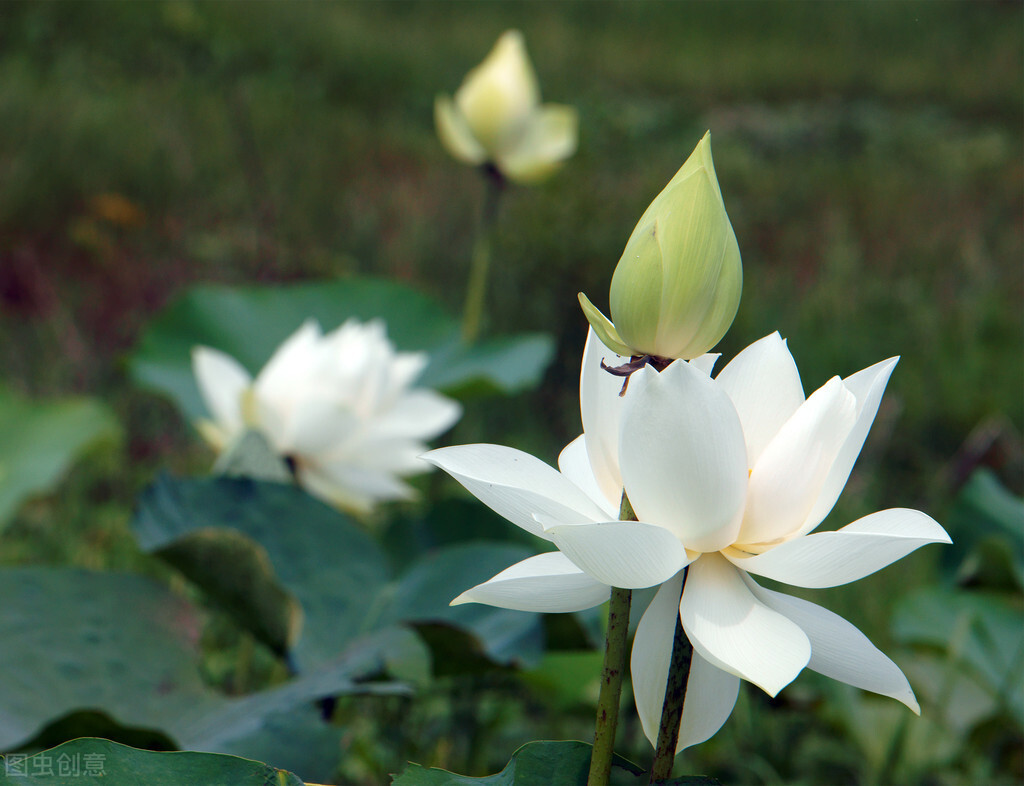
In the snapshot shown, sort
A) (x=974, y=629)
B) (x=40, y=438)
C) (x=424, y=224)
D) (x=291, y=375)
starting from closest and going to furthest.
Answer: (x=291, y=375), (x=974, y=629), (x=40, y=438), (x=424, y=224)

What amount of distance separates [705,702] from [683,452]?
4.0 inches

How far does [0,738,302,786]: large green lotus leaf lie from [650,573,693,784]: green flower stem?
0.42 feet

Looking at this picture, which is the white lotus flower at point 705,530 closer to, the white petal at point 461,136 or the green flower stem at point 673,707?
the green flower stem at point 673,707

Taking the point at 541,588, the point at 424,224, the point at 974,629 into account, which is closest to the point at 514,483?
the point at 541,588

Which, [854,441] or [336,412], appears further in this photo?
[336,412]

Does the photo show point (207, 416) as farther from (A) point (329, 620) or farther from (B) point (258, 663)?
(A) point (329, 620)

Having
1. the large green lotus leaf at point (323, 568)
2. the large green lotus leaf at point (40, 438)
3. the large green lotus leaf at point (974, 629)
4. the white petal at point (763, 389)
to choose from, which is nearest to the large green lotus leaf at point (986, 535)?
the large green lotus leaf at point (974, 629)

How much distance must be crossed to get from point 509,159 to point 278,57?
9.53ft

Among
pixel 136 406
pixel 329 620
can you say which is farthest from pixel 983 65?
pixel 329 620

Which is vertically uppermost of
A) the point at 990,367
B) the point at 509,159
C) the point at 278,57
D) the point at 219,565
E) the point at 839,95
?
the point at 839,95

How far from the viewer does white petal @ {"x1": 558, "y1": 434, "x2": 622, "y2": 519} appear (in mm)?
331

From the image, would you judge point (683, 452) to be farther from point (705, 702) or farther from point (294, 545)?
point (294, 545)

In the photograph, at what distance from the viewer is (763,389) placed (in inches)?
13.1

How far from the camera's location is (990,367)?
7.09 feet
